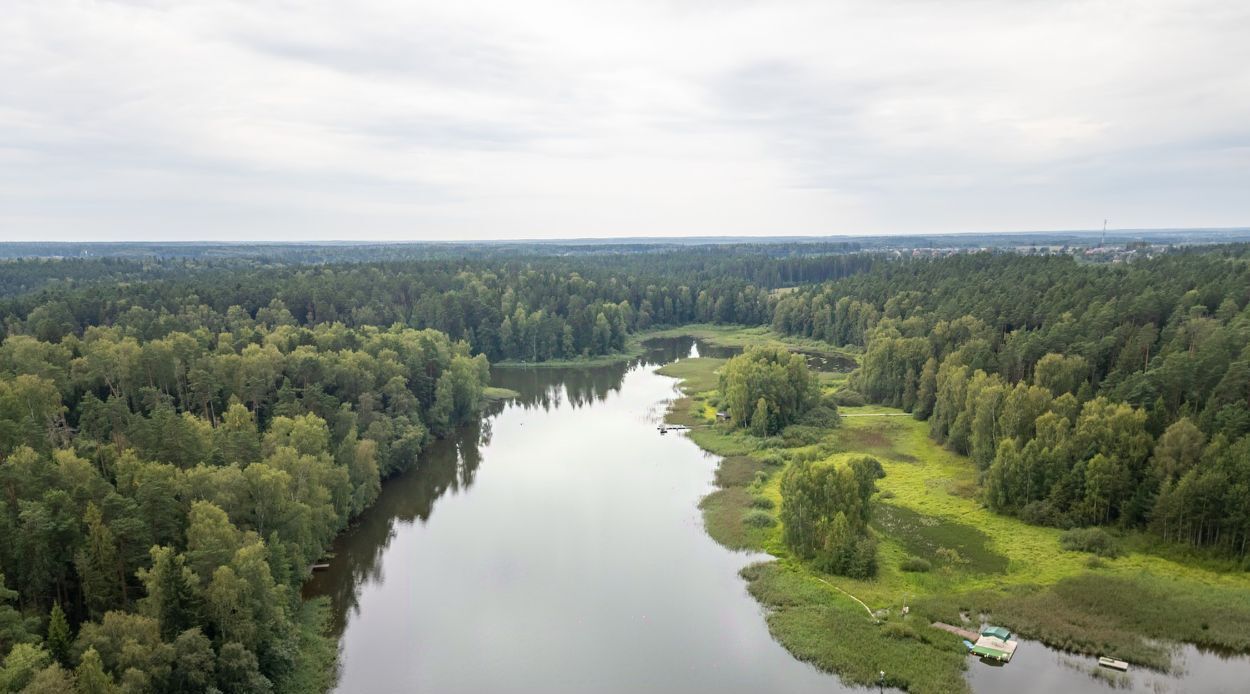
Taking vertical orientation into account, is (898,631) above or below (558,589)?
above

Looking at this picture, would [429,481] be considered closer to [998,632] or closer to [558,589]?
[558,589]

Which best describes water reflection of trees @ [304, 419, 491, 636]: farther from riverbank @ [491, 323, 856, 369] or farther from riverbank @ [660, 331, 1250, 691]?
riverbank @ [491, 323, 856, 369]

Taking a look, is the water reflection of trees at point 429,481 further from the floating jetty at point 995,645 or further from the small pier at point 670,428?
the floating jetty at point 995,645

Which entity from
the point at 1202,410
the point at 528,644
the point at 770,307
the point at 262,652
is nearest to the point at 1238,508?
the point at 1202,410

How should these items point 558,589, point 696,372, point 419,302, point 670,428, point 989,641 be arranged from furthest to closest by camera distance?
point 419,302, point 696,372, point 670,428, point 558,589, point 989,641

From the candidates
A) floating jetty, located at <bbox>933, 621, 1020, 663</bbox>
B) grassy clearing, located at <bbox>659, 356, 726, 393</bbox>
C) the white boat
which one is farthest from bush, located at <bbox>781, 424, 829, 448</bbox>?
the white boat

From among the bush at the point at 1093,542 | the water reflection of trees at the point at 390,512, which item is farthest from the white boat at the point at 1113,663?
the water reflection of trees at the point at 390,512

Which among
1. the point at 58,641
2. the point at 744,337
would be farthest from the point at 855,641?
the point at 744,337

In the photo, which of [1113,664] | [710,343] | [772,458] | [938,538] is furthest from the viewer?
[710,343]
